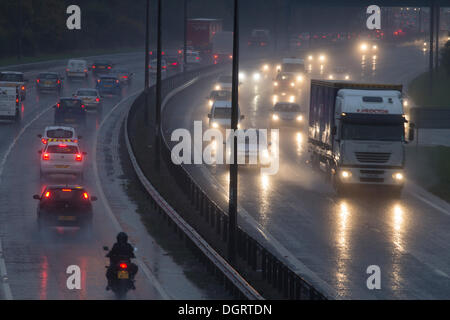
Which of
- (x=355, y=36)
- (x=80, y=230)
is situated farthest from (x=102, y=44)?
(x=80, y=230)

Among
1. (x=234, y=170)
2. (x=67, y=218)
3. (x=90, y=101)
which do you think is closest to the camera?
(x=234, y=170)

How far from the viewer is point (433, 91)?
91.9 m

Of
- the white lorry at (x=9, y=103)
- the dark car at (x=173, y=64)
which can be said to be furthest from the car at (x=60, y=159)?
the dark car at (x=173, y=64)

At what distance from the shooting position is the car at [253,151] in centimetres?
4809

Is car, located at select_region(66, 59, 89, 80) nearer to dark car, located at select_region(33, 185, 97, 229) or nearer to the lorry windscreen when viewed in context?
the lorry windscreen

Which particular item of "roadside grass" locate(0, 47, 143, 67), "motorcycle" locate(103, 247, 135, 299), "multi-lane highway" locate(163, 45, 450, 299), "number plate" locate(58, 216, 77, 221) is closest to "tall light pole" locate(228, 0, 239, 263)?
"multi-lane highway" locate(163, 45, 450, 299)

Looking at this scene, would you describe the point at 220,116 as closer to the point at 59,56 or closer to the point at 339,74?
the point at 339,74

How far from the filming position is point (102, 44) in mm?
158875

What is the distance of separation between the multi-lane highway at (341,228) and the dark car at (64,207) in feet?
19.1

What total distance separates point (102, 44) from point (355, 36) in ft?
135

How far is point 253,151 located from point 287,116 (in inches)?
837

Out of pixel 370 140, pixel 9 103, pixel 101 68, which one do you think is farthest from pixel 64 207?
pixel 101 68

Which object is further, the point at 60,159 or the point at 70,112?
the point at 70,112

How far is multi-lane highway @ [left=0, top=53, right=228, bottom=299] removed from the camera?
25.0 metres
